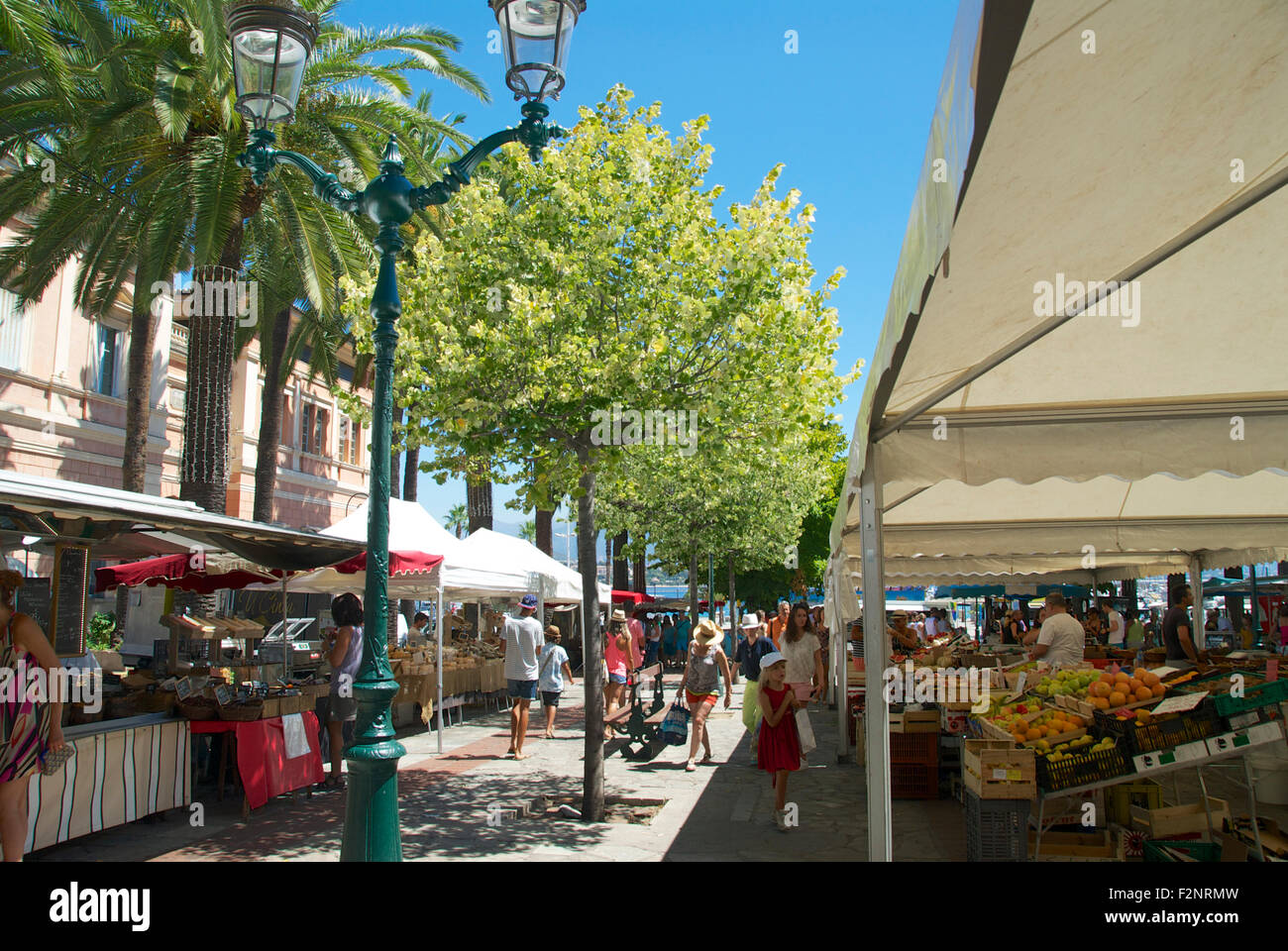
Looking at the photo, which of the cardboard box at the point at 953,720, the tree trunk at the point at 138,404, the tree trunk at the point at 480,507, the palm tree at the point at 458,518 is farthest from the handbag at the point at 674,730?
the palm tree at the point at 458,518

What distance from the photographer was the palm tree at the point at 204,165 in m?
12.9

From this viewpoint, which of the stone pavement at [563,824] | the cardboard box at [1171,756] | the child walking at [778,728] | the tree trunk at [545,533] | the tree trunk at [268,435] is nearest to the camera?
the cardboard box at [1171,756]

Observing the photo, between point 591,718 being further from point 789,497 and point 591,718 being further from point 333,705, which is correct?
point 789,497

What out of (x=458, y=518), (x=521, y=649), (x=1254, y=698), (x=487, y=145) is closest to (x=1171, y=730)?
(x=1254, y=698)

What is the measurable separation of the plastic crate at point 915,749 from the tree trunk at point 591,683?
2954 millimetres

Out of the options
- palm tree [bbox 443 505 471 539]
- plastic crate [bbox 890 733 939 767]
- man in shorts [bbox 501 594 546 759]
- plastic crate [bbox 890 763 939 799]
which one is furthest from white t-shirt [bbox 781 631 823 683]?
palm tree [bbox 443 505 471 539]

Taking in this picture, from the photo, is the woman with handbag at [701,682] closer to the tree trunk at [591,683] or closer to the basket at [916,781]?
the tree trunk at [591,683]

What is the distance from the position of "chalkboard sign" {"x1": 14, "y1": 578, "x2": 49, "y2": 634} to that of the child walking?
21.7 ft

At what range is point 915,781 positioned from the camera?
372 inches

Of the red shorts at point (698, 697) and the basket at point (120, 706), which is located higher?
the basket at point (120, 706)

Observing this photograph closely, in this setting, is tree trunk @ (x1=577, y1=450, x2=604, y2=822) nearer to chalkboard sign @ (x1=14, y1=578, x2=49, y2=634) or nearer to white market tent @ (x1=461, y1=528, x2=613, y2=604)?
chalkboard sign @ (x1=14, y1=578, x2=49, y2=634)

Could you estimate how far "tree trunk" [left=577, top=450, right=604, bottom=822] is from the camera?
28.6 ft
